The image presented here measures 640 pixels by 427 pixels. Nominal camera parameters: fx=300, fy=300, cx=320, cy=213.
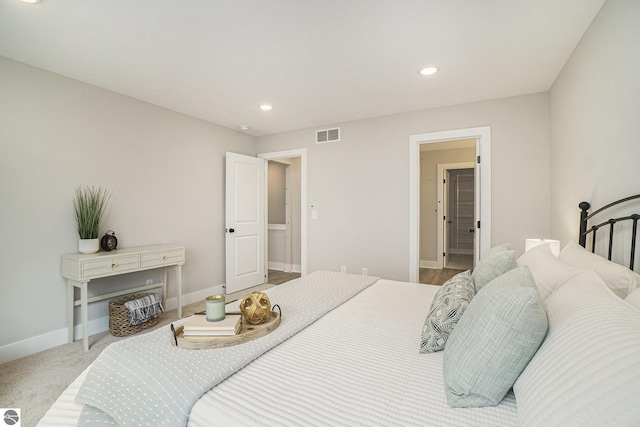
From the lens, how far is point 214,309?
1477mm

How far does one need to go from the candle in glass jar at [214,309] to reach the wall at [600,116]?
2127mm

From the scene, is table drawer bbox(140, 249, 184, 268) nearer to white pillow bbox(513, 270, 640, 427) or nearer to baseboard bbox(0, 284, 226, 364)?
baseboard bbox(0, 284, 226, 364)

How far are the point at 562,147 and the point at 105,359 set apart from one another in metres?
3.57

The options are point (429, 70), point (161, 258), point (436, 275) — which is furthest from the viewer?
point (436, 275)

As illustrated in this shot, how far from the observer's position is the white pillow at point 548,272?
1.29m

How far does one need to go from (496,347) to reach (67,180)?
3.59m

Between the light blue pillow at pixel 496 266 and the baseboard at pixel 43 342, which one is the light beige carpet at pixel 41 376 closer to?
the baseboard at pixel 43 342

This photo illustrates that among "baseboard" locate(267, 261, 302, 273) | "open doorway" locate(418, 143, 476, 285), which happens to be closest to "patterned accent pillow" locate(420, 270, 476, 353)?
"open doorway" locate(418, 143, 476, 285)

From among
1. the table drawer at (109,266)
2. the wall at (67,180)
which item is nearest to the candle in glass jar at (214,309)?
the table drawer at (109,266)

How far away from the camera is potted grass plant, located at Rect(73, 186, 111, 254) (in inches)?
113

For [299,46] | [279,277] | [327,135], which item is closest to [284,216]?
[279,277]

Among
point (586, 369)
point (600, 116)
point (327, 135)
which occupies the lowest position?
point (586, 369)

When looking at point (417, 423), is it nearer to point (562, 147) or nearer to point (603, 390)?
point (603, 390)

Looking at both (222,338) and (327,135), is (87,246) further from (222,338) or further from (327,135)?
(327,135)
